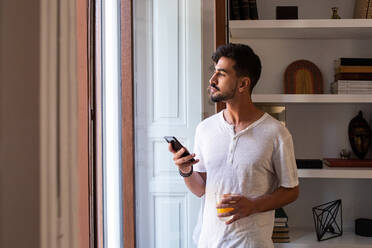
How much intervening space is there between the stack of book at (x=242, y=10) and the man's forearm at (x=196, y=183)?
99 cm

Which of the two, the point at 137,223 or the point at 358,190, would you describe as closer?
the point at 137,223

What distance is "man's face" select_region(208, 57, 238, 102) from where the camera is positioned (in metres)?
1.57

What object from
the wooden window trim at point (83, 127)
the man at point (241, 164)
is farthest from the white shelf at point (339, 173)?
the wooden window trim at point (83, 127)

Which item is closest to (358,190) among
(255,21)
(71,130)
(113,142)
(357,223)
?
(357,223)

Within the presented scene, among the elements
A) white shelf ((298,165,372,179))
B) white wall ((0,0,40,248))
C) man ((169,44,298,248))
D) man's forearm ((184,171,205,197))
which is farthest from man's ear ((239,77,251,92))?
white wall ((0,0,40,248))

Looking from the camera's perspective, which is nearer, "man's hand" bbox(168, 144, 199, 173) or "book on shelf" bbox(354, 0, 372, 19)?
"man's hand" bbox(168, 144, 199, 173)

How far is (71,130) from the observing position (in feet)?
1.28

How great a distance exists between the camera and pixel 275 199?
4.83 ft

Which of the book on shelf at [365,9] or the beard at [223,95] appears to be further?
the book on shelf at [365,9]

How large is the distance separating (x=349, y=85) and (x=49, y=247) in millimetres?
2103

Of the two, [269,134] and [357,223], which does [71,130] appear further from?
[357,223]

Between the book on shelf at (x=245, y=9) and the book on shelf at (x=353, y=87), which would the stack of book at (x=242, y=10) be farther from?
the book on shelf at (x=353, y=87)

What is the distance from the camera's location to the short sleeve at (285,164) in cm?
147

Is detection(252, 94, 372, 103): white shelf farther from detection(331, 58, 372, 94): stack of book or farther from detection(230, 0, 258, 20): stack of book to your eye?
detection(230, 0, 258, 20): stack of book
